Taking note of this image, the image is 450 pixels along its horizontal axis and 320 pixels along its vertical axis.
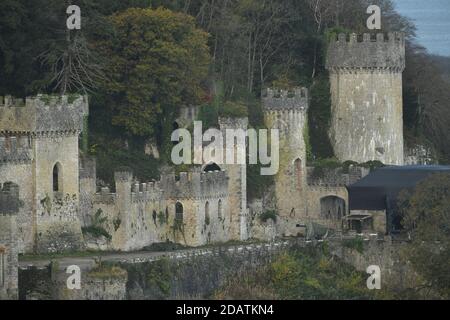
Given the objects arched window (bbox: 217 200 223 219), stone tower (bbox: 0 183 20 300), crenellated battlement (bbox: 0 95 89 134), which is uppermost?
crenellated battlement (bbox: 0 95 89 134)

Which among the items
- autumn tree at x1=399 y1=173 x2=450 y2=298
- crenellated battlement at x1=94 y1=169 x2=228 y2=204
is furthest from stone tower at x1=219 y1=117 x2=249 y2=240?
autumn tree at x1=399 y1=173 x2=450 y2=298

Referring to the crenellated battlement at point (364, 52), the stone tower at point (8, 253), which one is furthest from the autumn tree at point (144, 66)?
the stone tower at point (8, 253)

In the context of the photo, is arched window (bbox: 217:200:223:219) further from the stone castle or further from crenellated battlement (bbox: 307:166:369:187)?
crenellated battlement (bbox: 307:166:369:187)

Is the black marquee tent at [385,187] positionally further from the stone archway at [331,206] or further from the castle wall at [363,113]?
the castle wall at [363,113]

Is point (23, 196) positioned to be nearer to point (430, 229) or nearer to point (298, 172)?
point (430, 229)

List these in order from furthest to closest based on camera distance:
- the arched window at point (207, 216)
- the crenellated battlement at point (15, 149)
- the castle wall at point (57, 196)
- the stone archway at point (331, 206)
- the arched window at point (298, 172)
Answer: the stone archway at point (331, 206) → the arched window at point (298, 172) → the arched window at point (207, 216) → the castle wall at point (57, 196) → the crenellated battlement at point (15, 149)
